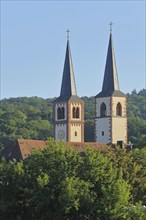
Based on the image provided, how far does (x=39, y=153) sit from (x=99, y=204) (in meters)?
5.08

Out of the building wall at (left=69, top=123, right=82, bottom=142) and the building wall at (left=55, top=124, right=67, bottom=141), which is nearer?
the building wall at (left=69, top=123, right=82, bottom=142)

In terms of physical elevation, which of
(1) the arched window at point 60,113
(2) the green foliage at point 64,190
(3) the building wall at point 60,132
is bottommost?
(2) the green foliage at point 64,190

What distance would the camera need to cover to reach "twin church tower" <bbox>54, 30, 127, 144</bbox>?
101 meters

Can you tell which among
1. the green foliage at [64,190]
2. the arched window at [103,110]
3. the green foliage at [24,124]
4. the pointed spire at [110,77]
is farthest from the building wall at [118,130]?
the green foliage at [64,190]

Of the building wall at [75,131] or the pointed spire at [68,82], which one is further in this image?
the pointed spire at [68,82]

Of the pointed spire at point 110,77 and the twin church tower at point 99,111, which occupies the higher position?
the pointed spire at point 110,77

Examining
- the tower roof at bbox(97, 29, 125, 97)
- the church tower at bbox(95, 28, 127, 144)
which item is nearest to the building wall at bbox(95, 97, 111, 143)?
the church tower at bbox(95, 28, 127, 144)

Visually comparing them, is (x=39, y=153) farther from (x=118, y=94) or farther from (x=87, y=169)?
(x=118, y=94)

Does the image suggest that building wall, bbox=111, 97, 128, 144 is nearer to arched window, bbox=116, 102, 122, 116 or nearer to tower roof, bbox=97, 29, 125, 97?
arched window, bbox=116, 102, 122, 116

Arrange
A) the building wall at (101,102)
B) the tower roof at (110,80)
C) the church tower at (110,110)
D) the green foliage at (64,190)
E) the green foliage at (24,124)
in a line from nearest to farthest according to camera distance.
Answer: the green foliage at (64,190) < the church tower at (110,110) < the building wall at (101,102) < the tower roof at (110,80) < the green foliage at (24,124)

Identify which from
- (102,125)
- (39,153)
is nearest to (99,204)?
(39,153)

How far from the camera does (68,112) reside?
3967 inches

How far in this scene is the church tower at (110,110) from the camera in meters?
101

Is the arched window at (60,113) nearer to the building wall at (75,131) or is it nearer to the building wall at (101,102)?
the building wall at (75,131)
